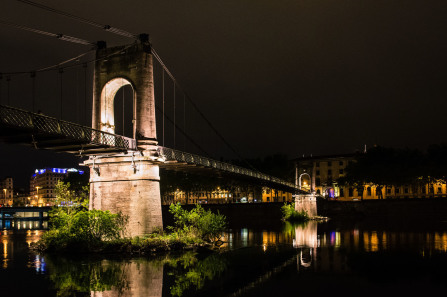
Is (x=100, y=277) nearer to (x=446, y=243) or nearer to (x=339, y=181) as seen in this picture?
(x=446, y=243)

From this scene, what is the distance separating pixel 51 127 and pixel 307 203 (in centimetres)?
6672

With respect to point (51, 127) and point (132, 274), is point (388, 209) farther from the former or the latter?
point (51, 127)

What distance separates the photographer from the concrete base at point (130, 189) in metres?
33.5

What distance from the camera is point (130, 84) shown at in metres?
35.8

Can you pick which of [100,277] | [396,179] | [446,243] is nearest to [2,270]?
[100,277]

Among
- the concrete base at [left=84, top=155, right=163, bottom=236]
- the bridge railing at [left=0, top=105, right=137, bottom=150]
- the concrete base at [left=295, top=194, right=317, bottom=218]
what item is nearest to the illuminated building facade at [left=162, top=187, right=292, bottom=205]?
the concrete base at [left=295, top=194, right=317, bottom=218]

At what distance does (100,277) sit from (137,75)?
16175 mm

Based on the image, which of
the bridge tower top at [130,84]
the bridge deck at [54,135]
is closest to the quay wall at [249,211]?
the bridge tower top at [130,84]

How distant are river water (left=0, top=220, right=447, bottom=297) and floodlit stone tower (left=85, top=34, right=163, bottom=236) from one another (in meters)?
4.47

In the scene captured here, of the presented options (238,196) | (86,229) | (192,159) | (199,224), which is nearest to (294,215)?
(192,159)

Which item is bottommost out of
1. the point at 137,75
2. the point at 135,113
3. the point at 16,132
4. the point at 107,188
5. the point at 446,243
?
the point at 446,243

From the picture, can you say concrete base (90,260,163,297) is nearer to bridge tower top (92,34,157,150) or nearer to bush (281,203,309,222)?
bridge tower top (92,34,157,150)

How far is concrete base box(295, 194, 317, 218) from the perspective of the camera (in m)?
86.1

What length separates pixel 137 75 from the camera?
35.1 m
